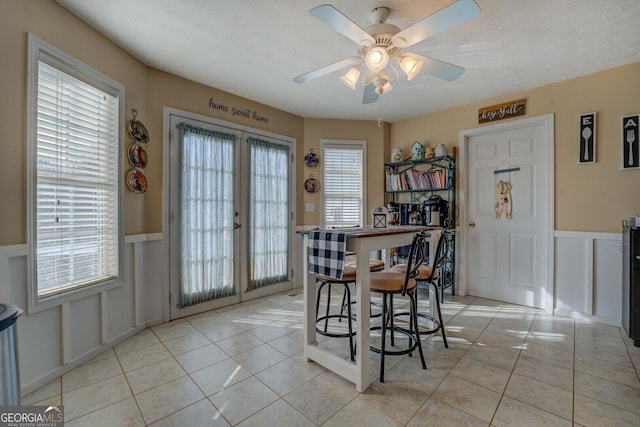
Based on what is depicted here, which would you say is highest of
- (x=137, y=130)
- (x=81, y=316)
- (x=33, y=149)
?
(x=137, y=130)

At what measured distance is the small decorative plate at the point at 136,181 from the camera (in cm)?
258

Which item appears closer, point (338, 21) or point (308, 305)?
point (338, 21)

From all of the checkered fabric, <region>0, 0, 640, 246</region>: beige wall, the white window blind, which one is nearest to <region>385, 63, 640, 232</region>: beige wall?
<region>0, 0, 640, 246</region>: beige wall

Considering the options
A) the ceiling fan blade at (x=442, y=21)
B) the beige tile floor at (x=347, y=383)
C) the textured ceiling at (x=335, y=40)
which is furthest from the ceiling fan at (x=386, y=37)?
the beige tile floor at (x=347, y=383)

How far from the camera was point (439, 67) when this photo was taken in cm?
199

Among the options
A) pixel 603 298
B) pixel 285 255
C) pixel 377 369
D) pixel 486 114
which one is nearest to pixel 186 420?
pixel 377 369

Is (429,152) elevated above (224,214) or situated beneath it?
elevated above

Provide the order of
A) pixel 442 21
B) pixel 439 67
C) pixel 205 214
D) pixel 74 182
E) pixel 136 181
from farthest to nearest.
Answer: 1. pixel 205 214
2. pixel 136 181
3. pixel 74 182
4. pixel 439 67
5. pixel 442 21

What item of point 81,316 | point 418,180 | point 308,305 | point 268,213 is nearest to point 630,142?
point 418,180

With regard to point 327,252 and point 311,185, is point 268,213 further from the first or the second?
point 327,252

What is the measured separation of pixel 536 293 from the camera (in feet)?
11.0

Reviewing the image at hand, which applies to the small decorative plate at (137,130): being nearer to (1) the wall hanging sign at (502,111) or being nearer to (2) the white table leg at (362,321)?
(2) the white table leg at (362,321)

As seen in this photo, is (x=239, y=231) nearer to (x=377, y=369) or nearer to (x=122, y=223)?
(x=122, y=223)

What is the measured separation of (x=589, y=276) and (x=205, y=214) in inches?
163
